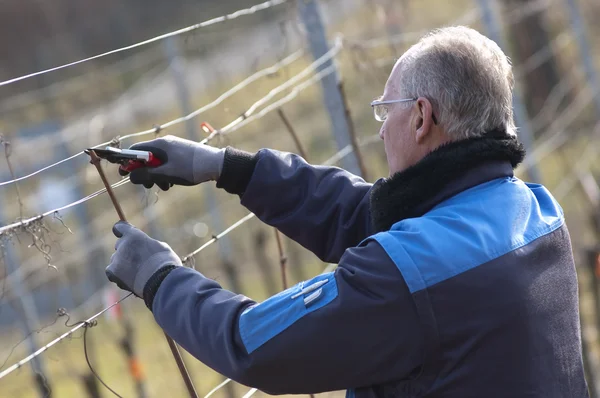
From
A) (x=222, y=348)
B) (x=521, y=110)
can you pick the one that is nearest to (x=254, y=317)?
(x=222, y=348)

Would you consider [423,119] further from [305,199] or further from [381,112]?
[305,199]

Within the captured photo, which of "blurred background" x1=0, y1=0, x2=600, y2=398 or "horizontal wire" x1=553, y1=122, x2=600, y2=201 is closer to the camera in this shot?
"blurred background" x1=0, y1=0, x2=600, y2=398

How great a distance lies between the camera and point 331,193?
93.4 inches

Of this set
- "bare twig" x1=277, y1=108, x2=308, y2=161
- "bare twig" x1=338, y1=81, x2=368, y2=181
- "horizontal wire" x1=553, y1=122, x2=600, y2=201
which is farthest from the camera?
"horizontal wire" x1=553, y1=122, x2=600, y2=201

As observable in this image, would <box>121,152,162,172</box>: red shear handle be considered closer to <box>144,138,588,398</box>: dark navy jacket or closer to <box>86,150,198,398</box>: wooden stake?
<box>86,150,198,398</box>: wooden stake

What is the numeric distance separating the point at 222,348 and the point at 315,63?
166 centimetres

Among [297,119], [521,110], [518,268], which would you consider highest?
[518,268]

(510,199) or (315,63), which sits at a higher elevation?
(315,63)

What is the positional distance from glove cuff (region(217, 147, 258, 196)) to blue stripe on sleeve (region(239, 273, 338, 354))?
25.0 inches

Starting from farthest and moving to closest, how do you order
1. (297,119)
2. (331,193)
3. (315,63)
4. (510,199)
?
1. (297,119)
2. (315,63)
3. (331,193)
4. (510,199)

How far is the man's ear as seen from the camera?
1883mm

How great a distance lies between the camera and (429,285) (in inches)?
64.3

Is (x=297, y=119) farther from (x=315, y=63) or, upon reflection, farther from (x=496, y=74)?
(x=496, y=74)

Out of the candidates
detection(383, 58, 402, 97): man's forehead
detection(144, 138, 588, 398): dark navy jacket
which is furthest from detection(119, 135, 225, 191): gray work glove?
detection(383, 58, 402, 97): man's forehead
